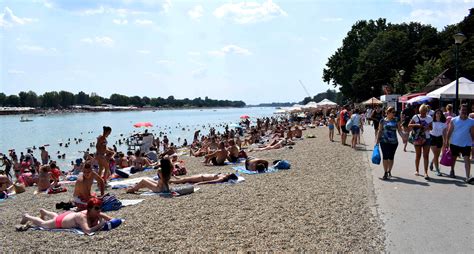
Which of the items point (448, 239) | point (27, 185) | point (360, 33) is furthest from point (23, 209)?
point (360, 33)

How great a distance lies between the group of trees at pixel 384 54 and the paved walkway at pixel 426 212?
3258cm

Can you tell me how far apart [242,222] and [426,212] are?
263 cm

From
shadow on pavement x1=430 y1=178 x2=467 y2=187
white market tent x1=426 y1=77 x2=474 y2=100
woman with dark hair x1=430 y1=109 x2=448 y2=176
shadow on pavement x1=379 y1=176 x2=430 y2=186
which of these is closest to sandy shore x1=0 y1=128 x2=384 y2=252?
shadow on pavement x1=379 y1=176 x2=430 y2=186

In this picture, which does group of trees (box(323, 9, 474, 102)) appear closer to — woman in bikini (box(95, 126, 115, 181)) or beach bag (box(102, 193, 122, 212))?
woman in bikini (box(95, 126, 115, 181))

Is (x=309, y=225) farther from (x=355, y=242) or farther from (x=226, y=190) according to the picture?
(x=226, y=190)

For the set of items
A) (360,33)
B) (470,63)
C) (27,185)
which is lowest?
(27,185)

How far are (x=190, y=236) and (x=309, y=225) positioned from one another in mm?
1611

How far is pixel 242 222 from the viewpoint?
238 inches

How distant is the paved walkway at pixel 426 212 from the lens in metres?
4.77

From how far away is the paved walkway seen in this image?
15.6 feet

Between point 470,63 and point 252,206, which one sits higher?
point 470,63

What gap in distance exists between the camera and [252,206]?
276 inches

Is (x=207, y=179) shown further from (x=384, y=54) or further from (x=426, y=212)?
(x=384, y=54)

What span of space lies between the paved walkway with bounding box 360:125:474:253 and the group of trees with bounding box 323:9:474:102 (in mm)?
32579
